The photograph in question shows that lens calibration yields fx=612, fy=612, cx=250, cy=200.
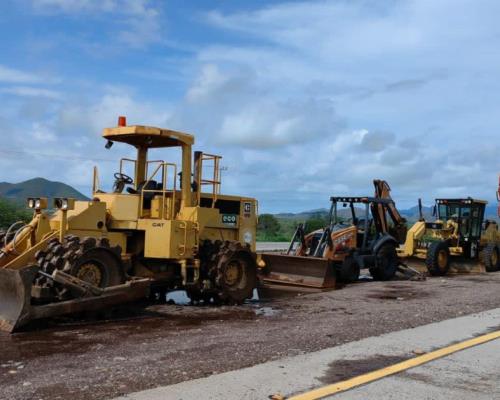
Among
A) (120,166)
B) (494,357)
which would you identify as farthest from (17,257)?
(494,357)

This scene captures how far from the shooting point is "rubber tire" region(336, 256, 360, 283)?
16.3 m

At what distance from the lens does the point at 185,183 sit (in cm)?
1138

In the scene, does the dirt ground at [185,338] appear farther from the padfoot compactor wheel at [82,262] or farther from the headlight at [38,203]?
the headlight at [38,203]

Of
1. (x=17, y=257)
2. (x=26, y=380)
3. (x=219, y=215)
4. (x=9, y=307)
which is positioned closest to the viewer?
(x=26, y=380)

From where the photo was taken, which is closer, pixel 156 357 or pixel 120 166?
pixel 156 357

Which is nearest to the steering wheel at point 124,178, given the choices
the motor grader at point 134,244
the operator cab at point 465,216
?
the motor grader at point 134,244

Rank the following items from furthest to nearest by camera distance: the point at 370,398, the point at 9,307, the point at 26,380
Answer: the point at 9,307
the point at 26,380
the point at 370,398

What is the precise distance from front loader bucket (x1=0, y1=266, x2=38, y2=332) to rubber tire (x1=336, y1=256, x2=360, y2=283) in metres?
9.44

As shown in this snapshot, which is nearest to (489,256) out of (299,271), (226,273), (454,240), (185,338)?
(454,240)

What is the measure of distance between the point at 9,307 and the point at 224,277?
413 cm

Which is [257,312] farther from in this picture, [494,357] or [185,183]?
[494,357]

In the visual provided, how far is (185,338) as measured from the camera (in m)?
8.09

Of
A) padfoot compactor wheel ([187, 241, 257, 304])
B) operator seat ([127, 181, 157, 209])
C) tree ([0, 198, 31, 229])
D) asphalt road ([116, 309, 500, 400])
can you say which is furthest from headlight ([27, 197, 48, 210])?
tree ([0, 198, 31, 229])

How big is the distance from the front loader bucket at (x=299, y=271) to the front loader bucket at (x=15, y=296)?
25.9 ft
